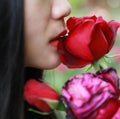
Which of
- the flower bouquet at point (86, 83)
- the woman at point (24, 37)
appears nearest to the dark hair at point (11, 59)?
the woman at point (24, 37)

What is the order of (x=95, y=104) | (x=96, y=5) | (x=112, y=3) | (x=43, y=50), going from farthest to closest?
(x=112, y=3)
(x=96, y=5)
(x=43, y=50)
(x=95, y=104)

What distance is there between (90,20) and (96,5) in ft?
3.12

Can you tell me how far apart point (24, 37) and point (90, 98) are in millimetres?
220

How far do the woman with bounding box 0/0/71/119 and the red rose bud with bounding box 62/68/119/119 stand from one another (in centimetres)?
17

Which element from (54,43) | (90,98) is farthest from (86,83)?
(54,43)

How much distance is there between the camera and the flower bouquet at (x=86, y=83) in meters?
0.47

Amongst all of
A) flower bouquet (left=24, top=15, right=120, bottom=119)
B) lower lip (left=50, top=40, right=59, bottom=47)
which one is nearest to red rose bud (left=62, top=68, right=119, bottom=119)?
flower bouquet (left=24, top=15, right=120, bottom=119)

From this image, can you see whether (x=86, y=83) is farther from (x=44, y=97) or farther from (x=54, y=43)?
(x=54, y=43)

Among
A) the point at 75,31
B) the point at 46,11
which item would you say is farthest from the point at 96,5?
the point at 75,31

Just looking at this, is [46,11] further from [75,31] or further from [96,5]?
[96,5]

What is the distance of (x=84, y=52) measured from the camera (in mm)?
500

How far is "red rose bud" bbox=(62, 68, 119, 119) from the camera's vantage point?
473 millimetres

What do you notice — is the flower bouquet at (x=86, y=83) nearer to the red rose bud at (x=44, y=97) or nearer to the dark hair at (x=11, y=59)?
the red rose bud at (x=44, y=97)

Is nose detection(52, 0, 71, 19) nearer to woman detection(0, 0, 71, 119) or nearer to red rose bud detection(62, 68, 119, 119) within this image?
woman detection(0, 0, 71, 119)
